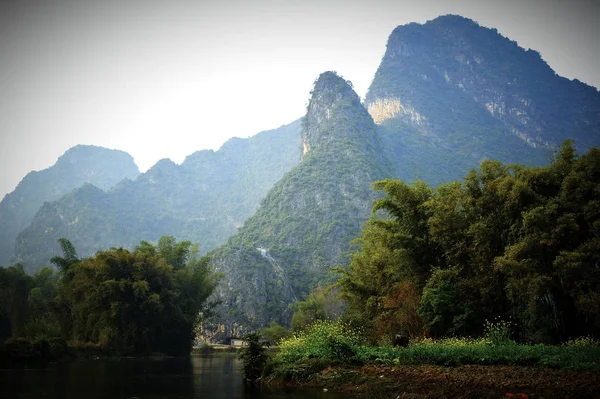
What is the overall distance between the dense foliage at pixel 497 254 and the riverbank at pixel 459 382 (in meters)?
6.82

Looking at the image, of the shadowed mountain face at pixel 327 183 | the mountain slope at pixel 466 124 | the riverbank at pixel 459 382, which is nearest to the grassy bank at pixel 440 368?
the riverbank at pixel 459 382

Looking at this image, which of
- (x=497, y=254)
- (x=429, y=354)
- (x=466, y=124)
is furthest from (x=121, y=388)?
(x=466, y=124)

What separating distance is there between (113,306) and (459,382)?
3311 centimetres

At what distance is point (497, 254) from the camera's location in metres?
23.2

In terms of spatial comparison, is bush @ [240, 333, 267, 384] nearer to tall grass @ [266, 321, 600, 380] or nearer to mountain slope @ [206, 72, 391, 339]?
tall grass @ [266, 321, 600, 380]

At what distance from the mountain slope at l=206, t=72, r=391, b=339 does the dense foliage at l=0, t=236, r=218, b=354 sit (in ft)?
130

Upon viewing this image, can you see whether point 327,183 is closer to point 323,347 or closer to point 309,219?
point 309,219

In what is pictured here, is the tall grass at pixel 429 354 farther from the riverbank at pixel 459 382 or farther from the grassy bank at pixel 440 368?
the riverbank at pixel 459 382

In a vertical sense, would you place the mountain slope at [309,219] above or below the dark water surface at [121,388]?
above

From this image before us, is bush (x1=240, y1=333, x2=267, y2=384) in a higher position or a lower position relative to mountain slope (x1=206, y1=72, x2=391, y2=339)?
lower

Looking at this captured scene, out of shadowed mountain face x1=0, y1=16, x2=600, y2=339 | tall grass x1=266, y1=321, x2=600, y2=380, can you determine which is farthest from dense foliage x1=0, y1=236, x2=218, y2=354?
shadowed mountain face x1=0, y1=16, x2=600, y2=339

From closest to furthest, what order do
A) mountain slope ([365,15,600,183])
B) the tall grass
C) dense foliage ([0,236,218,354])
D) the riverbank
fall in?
the riverbank
the tall grass
dense foliage ([0,236,218,354])
mountain slope ([365,15,600,183])

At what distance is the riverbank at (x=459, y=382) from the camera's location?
12.1 metres

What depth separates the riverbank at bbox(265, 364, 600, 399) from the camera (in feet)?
39.7
